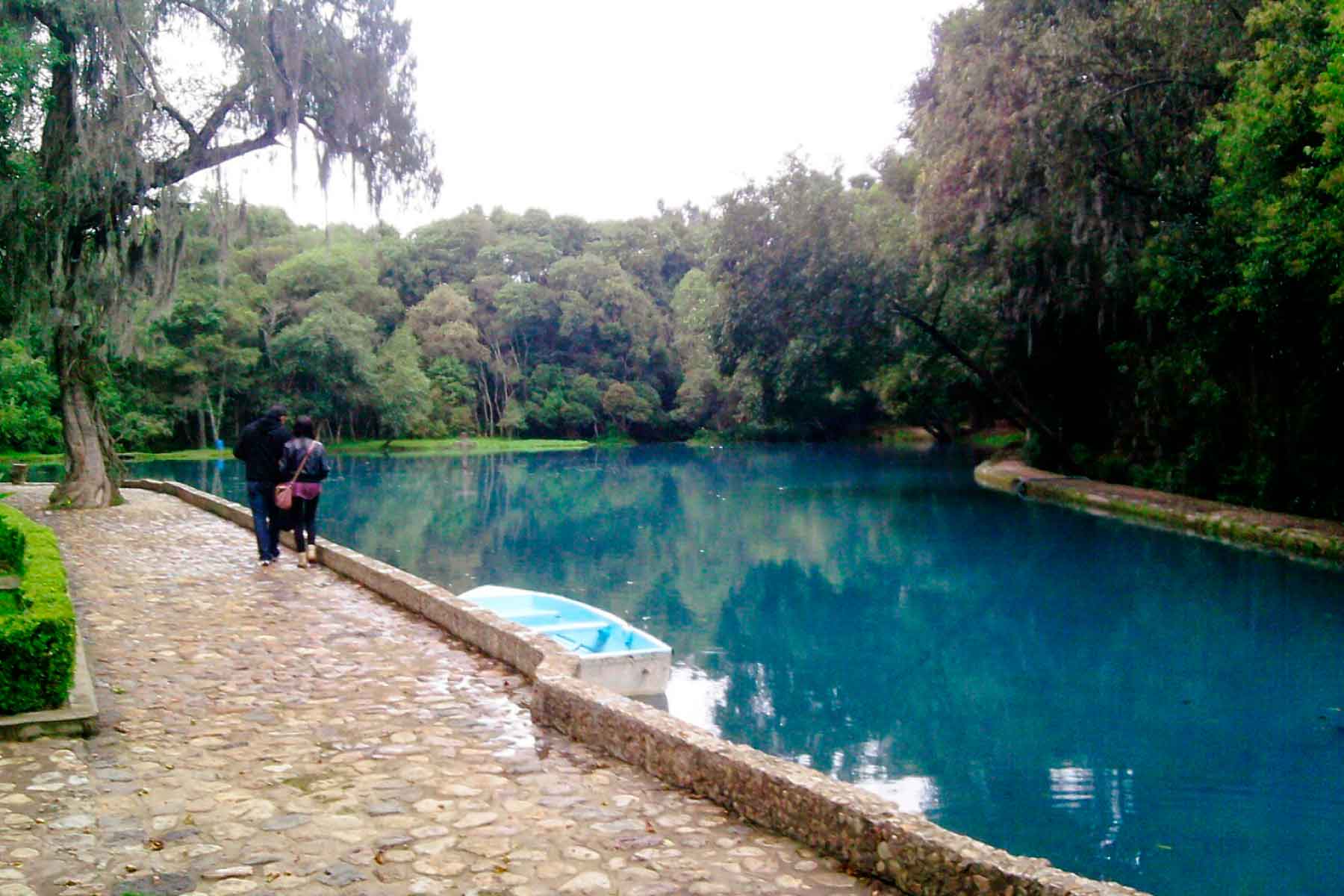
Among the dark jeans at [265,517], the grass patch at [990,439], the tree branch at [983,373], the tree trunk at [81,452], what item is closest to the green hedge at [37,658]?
the dark jeans at [265,517]

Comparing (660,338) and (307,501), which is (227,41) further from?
(660,338)

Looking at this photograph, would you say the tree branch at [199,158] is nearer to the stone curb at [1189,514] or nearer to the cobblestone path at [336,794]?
the cobblestone path at [336,794]

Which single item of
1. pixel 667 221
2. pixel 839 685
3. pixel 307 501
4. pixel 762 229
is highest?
pixel 667 221

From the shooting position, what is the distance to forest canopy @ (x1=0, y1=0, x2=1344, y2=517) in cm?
1460

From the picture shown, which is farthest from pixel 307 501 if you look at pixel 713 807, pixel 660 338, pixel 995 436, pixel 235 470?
pixel 660 338

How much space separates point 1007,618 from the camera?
46.5 feet

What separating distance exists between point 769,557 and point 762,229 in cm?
1074

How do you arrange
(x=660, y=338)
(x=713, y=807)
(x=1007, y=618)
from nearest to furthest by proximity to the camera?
1. (x=713, y=807)
2. (x=1007, y=618)
3. (x=660, y=338)

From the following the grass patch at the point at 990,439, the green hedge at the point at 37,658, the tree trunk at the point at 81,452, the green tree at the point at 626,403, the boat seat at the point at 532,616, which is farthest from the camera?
the green tree at the point at 626,403

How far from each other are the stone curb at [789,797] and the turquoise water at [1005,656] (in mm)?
2626

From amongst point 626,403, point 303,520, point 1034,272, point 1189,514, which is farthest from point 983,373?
point 626,403

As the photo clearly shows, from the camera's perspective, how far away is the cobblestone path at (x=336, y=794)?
167 inches

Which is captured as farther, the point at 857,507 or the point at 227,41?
the point at 857,507

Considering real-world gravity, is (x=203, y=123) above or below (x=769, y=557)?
above
